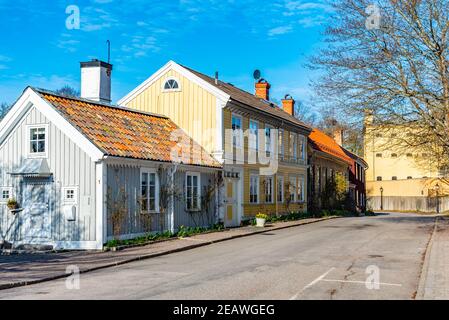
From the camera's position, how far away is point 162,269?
43.8ft

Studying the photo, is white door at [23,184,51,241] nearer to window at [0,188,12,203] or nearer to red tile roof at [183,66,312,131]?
window at [0,188,12,203]

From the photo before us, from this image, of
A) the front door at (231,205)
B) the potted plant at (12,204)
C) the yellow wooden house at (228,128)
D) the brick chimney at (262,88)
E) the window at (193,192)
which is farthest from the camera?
the brick chimney at (262,88)

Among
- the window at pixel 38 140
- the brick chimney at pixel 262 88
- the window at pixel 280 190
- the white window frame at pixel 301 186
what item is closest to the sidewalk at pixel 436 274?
the window at pixel 38 140

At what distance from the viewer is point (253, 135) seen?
94.2ft

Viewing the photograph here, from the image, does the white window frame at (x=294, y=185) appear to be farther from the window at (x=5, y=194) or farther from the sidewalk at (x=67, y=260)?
the window at (x=5, y=194)

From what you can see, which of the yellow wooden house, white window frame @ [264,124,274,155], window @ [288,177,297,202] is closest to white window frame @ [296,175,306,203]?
window @ [288,177,297,202]

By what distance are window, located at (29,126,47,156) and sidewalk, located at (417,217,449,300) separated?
12472mm

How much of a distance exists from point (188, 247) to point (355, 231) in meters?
9.71

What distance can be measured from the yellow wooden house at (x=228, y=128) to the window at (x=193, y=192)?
2115 millimetres

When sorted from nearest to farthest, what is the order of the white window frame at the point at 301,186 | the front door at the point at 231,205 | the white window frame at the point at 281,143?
1. the front door at the point at 231,205
2. the white window frame at the point at 281,143
3. the white window frame at the point at 301,186

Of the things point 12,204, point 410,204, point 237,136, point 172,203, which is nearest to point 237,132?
point 237,136

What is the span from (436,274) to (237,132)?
15932 mm

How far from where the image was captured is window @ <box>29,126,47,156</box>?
18.9 meters

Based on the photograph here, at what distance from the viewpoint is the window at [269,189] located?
101 feet
